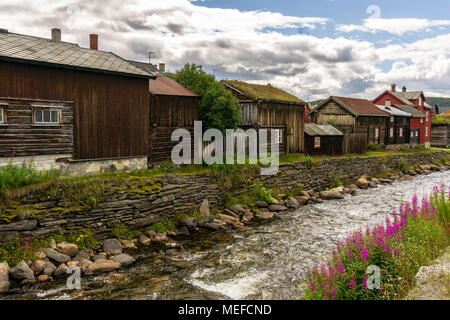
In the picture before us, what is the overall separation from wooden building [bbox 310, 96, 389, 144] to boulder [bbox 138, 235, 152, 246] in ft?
81.1

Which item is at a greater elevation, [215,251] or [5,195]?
[5,195]

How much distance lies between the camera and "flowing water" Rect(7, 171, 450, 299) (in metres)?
9.27

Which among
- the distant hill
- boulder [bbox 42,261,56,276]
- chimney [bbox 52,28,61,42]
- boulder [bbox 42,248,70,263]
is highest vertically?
the distant hill

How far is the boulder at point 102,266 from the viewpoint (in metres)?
10.7

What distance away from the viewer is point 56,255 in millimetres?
11047

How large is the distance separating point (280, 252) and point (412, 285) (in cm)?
578

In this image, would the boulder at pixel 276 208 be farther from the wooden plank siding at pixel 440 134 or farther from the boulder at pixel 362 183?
the wooden plank siding at pixel 440 134

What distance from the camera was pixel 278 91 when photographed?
27.9m

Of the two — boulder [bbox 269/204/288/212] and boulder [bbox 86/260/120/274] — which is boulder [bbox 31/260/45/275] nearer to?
boulder [bbox 86/260/120/274]

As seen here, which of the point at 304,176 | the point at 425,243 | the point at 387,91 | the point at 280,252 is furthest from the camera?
the point at 387,91

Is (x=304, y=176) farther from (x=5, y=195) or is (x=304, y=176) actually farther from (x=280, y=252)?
(x=5, y=195)

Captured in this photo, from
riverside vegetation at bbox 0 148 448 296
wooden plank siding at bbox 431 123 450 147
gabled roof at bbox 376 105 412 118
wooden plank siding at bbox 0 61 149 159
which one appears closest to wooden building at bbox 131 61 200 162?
wooden plank siding at bbox 0 61 149 159

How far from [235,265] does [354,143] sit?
2512cm
